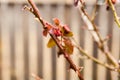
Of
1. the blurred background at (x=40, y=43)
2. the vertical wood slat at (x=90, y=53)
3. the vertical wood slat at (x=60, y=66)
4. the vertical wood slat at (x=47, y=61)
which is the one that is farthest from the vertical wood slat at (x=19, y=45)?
the vertical wood slat at (x=90, y=53)

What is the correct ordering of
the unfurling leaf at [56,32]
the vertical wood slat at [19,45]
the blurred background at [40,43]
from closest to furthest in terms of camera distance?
the unfurling leaf at [56,32] < the blurred background at [40,43] < the vertical wood slat at [19,45]

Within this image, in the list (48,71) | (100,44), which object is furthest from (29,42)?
(100,44)

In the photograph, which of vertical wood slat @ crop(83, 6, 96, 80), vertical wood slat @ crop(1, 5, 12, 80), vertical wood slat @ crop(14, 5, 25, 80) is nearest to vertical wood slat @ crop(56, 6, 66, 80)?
vertical wood slat @ crop(83, 6, 96, 80)

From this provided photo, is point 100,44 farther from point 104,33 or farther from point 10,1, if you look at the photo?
point 10,1

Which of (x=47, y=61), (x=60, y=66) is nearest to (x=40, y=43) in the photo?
(x=47, y=61)

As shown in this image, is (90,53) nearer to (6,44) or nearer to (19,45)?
(19,45)

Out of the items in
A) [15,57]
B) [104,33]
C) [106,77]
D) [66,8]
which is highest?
[66,8]

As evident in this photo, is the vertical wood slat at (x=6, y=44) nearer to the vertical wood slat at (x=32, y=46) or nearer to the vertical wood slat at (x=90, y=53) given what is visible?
the vertical wood slat at (x=32, y=46)

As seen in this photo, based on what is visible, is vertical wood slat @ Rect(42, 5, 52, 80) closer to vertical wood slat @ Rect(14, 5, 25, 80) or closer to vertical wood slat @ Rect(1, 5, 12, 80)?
vertical wood slat @ Rect(14, 5, 25, 80)

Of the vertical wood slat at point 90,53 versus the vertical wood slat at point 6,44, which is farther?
the vertical wood slat at point 6,44
